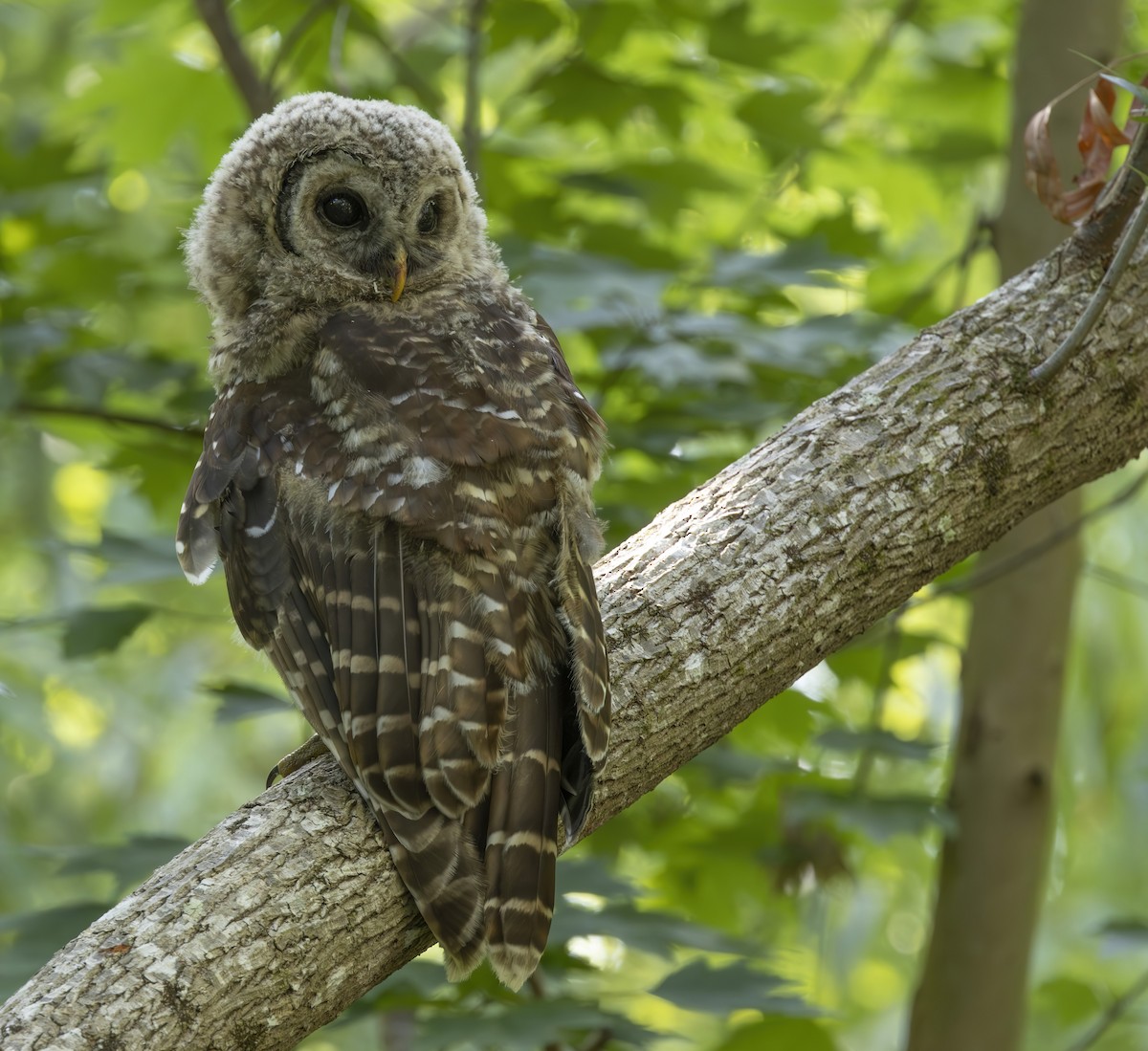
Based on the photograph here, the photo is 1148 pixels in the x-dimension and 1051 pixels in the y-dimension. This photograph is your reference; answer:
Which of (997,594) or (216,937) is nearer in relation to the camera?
(216,937)

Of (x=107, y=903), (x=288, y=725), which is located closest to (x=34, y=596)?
(x=288, y=725)

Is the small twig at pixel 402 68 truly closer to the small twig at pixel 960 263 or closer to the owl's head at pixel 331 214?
the owl's head at pixel 331 214

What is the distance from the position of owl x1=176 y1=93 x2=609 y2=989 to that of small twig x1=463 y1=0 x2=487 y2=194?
0.51 metres

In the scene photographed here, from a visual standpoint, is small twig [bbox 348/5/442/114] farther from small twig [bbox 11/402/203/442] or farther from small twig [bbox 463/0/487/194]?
small twig [bbox 11/402/203/442]

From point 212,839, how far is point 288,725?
4.82 metres

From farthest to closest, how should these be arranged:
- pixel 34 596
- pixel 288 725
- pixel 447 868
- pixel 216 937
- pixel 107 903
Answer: pixel 288 725 → pixel 34 596 → pixel 107 903 → pixel 447 868 → pixel 216 937

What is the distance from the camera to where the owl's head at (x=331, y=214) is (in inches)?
99.7

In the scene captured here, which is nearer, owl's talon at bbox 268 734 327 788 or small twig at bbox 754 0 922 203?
owl's talon at bbox 268 734 327 788

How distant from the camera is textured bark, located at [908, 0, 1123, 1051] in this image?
3.18 meters

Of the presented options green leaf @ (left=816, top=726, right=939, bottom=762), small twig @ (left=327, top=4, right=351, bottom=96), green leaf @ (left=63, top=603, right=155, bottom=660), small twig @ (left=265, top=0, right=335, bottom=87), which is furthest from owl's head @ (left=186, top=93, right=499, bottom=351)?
green leaf @ (left=816, top=726, right=939, bottom=762)

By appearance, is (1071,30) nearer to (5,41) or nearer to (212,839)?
(212,839)

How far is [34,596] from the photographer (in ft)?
16.7

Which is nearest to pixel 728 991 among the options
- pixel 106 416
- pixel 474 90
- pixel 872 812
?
pixel 872 812

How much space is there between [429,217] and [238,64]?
976 mm
